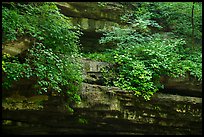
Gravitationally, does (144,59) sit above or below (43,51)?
below

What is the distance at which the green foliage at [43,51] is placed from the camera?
5145 mm

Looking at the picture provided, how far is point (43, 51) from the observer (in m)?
5.58

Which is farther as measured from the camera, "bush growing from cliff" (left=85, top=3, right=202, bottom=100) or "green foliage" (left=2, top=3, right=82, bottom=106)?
"bush growing from cliff" (left=85, top=3, right=202, bottom=100)

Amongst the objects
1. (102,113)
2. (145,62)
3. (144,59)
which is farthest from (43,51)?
(144,59)

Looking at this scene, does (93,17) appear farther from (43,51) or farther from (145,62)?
(43,51)

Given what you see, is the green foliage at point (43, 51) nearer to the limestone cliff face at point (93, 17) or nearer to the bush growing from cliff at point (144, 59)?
the bush growing from cliff at point (144, 59)

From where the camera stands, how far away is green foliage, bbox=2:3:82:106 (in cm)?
514

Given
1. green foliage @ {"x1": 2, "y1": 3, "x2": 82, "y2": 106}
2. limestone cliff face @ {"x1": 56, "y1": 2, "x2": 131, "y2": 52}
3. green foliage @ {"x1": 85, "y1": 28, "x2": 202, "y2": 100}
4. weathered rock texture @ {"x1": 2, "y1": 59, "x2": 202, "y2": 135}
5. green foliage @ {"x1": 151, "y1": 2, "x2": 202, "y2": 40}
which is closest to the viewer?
green foliage @ {"x1": 2, "y1": 3, "x2": 82, "y2": 106}

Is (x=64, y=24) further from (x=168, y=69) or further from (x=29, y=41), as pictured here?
(x=168, y=69)

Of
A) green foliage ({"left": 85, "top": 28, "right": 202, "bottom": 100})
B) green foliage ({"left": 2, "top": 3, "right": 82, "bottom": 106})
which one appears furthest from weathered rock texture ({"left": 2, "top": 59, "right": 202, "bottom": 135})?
green foliage ({"left": 2, "top": 3, "right": 82, "bottom": 106})

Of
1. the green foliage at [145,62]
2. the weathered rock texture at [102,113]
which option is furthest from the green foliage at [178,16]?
the weathered rock texture at [102,113]

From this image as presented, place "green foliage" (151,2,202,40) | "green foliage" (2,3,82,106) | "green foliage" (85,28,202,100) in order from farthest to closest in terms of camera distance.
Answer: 1. "green foliage" (151,2,202,40)
2. "green foliage" (85,28,202,100)
3. "green foliage" (2,3,82,106)

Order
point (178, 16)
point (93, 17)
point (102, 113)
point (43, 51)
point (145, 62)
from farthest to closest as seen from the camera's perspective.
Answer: point (178, 16)
point (93, 17)
point (145, 62)
point (102, 113)
point (43, 51)

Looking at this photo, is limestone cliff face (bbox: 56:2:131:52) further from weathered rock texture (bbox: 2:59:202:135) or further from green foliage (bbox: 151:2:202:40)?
weathered rock texture (bbox: 2:59:202:135)
